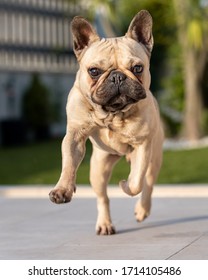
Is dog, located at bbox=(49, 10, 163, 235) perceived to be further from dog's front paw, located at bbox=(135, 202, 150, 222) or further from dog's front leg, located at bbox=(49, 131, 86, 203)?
dog's front paw, located at bbox=(135, 202, 150, 222)

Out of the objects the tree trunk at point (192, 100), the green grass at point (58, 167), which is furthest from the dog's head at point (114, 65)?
the tree trunk at point (192, 100)

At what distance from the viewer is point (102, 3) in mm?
23094

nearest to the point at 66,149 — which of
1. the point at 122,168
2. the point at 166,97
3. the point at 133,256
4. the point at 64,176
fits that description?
the point at 64,176

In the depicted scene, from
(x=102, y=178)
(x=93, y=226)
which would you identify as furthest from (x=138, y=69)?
(x=93, y=226)

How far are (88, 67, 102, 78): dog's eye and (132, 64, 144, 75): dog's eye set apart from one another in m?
0.26

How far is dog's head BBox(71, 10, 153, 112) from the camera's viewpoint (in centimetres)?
769

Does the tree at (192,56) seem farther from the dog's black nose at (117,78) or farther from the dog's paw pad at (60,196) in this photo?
the dog's paw pad at (60,196)

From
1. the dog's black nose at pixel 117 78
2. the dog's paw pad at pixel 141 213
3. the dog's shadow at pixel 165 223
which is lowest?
the dog's shadow at pixel 165 223

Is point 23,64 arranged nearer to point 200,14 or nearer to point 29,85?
point 29,85

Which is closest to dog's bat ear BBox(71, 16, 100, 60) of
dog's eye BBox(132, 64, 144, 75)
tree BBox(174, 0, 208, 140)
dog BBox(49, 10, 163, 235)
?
dog BBox(49, 10, 163, 235)

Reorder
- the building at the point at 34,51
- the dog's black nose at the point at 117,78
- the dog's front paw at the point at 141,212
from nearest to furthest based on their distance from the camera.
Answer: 1. the dog's black nose at the point at 117,78
2. the dog's front paw at the point at 141,212
3. the building at the point at 34,51

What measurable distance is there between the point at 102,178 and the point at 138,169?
972mm

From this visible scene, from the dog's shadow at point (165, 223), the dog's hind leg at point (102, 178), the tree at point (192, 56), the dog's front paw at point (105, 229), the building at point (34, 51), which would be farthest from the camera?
the building at point (34, 51)

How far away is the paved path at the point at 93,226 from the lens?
8.14 meters
